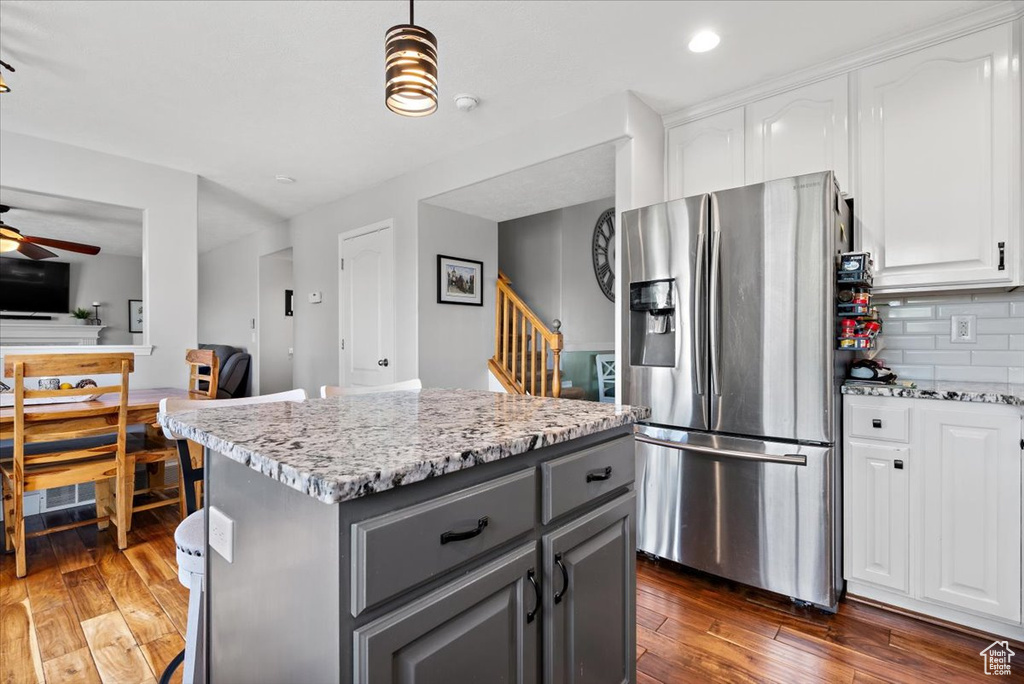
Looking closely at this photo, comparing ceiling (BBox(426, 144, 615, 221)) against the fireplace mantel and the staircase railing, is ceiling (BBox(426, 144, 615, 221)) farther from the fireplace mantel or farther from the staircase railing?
the fireplace mantel

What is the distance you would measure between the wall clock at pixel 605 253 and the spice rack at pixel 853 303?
3.44 meters

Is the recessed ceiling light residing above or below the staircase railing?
above

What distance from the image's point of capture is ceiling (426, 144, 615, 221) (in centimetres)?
303

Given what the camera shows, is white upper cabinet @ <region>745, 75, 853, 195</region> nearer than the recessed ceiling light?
No

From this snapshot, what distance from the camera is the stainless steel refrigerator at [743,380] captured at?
6.39 ft

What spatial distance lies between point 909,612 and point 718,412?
1058mm

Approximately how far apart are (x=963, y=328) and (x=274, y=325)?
6396mm

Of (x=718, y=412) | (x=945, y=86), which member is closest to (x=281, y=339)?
(x=718, y=412)

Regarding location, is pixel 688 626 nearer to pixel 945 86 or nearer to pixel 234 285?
pixel 945 86

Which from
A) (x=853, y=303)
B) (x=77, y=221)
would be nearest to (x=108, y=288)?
(x=77, y=221)

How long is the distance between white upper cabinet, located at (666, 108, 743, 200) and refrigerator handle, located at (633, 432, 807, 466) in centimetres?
145

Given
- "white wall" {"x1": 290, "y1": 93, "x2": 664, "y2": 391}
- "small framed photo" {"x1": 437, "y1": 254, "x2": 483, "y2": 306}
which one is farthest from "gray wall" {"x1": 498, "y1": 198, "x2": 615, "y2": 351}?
"white wall" {"x1": 290, "y1": 93, "x2": 664, "y2": 391}

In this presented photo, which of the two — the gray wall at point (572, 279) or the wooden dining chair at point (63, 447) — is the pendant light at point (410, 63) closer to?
the wooden dining chair at point (63, 447)

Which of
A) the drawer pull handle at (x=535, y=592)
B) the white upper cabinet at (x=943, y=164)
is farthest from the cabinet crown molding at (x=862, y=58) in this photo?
the drawer pull handle at (x=535, y=592)
